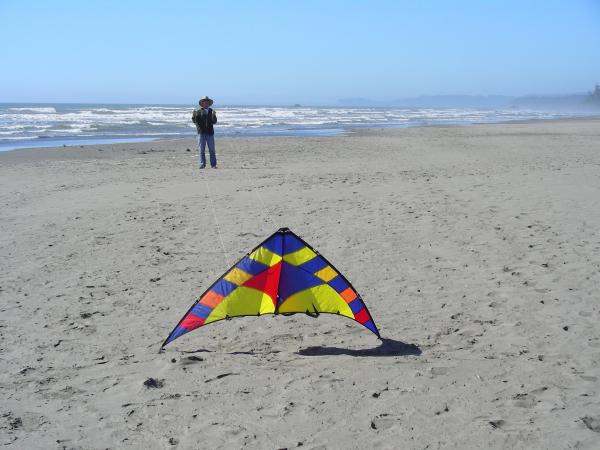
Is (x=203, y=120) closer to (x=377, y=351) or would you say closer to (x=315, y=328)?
(x=315, y=328)

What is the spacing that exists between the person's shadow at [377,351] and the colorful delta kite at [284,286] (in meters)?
0.13

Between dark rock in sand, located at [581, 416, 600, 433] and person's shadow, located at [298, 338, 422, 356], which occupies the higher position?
dark rock in sand, located at [581, 416, 600, 433]

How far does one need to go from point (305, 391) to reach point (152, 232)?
462 cm

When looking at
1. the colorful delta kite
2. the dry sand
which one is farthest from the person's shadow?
the colorful delta kite

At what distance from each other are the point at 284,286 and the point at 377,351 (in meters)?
0.83

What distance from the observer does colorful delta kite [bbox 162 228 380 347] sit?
13.5 feet

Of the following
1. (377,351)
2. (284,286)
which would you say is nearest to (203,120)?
(284,286)

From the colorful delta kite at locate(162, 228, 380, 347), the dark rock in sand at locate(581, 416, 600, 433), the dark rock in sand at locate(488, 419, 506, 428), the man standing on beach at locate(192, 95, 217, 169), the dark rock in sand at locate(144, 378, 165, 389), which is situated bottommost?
the dark rock in sand at locate(144, 378, 165, 389)

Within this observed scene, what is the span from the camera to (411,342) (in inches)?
166

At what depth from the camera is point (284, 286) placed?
4246mm

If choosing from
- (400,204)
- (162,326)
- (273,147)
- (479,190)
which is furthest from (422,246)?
(273,147)

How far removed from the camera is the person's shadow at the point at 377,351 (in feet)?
13.2

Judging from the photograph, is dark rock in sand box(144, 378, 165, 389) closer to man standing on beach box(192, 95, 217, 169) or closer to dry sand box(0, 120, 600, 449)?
dry sand box(0, 120, 600, 449)

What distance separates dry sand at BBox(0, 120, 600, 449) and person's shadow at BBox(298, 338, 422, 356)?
0.09 ft
